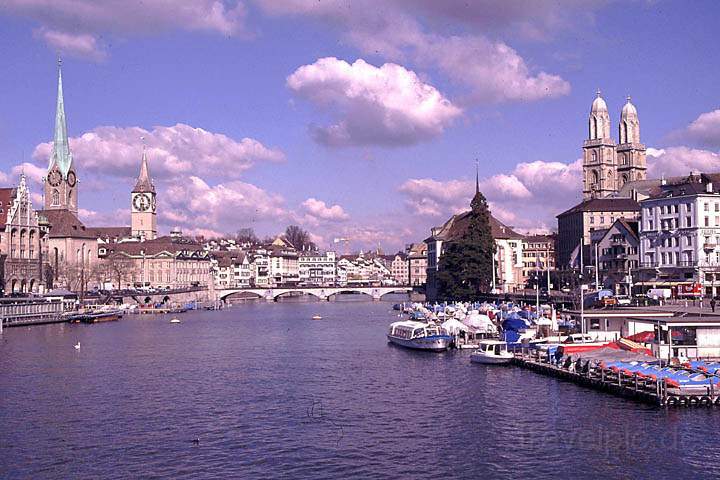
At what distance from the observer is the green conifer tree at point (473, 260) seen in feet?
436

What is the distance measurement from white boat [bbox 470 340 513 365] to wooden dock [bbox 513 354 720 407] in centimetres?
622

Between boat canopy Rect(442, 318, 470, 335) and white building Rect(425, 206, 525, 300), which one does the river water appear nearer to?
boat canopy Rect(442, 318, 470, 335)

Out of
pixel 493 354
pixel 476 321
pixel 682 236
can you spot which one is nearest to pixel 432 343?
pixel 476 321

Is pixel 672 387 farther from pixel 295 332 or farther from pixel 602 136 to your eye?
pixel 602 136

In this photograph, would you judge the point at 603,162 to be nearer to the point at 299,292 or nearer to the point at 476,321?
the point at 299,292

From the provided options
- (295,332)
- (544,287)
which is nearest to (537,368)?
(295,332)

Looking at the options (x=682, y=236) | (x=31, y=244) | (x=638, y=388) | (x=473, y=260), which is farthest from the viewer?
(x=31, y=244)

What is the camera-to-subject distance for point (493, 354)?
6150 cm

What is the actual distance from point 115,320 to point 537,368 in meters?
A: 80.0

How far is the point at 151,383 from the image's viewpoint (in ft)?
179

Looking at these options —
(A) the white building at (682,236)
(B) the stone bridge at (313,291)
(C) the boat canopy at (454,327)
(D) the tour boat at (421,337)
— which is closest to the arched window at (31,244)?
(B) the stone bridge at (313,291)

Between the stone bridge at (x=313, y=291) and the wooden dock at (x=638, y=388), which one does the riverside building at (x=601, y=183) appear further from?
the wooden dock at (x=638, y=388)

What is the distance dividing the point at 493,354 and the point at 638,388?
17442mm

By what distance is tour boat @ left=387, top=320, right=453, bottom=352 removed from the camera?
71.8m
